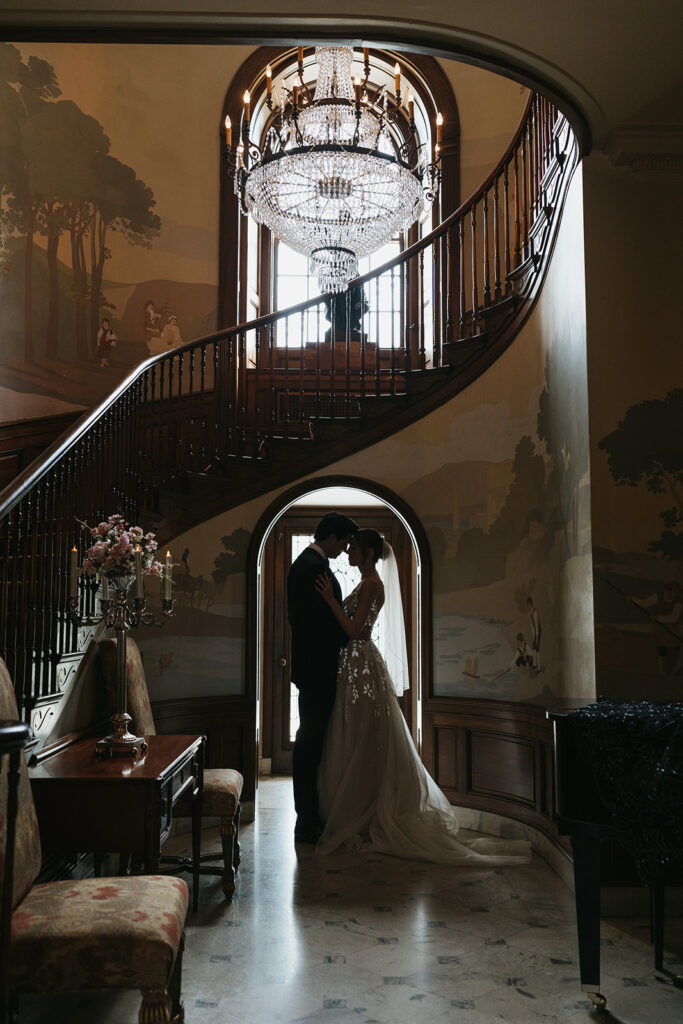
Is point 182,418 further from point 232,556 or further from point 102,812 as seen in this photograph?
point 102,812

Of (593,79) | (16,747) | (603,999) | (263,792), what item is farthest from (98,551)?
(263,792)

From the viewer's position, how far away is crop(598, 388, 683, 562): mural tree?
15.9 feet

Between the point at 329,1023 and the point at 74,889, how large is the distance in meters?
1.13

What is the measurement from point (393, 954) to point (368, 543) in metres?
3.03

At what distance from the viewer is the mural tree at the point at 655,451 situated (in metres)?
4.84

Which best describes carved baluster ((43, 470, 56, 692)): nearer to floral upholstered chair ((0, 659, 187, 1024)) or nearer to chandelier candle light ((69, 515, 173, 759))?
chandelier candle light ((69, 515, 173, 759))

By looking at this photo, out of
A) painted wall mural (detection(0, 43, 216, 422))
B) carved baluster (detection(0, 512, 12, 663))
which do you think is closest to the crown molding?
carved baluster (detection(0, 512, 12, 663))

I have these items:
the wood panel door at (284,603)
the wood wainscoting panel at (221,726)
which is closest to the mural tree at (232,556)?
the wood wainscoting panel at (221,726)

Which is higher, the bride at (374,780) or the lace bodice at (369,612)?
the lace bodice at (369,612)

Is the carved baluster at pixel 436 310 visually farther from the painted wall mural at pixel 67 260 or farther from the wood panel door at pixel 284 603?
the painted wall mural at pixel 67 260

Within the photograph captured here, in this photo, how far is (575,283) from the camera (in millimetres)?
5188

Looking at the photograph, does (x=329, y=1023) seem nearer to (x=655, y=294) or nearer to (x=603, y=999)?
(x=603, y=999)

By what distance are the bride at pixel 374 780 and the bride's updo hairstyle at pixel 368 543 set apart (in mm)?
280

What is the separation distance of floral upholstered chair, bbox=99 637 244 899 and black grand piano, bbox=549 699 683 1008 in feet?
7.17
